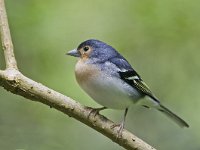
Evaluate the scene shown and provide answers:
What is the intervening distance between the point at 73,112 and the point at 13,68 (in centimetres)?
51

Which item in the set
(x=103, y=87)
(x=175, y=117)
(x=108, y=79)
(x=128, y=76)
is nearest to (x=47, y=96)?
(x=103, y=87)

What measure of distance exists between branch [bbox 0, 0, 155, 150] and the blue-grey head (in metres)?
0.92

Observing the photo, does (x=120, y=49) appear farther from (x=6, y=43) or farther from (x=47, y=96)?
(x=47, y=96)

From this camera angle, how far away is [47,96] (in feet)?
10.6

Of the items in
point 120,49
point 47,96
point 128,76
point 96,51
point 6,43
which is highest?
point 120,49


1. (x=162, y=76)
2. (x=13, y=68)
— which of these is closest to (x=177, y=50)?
(x=162, y=76)

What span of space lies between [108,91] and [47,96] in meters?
0.85

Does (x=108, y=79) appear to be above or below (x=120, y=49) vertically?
below

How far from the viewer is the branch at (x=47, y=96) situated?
10.3 ft

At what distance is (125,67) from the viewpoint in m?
4.33

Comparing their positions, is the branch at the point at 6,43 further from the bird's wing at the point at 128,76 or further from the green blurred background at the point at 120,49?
the green blurred background at the point at 120,49

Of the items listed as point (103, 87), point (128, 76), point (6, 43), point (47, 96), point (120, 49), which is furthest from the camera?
point (120, 49)

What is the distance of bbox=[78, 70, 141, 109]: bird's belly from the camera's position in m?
3.96

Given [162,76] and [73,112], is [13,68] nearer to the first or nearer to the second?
[73,112]
